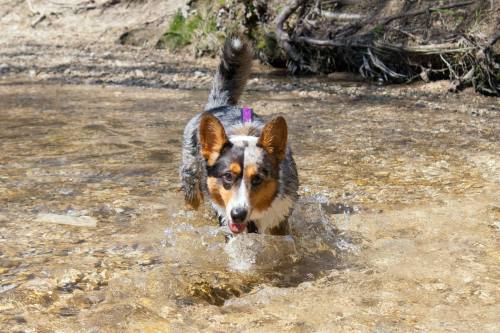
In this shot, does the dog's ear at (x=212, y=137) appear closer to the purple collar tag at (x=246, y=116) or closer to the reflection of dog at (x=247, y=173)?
the reflection of dog at (x=247, y=173)

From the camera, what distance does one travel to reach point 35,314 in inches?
112

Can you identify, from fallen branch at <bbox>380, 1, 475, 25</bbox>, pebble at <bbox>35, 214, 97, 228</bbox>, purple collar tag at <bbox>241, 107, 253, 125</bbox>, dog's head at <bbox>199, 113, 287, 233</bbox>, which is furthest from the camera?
fallen branch at <bbox>380, 1, 475, 25</bbox>

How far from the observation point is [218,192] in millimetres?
3828

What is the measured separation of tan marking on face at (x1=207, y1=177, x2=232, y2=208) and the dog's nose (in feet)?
0.49

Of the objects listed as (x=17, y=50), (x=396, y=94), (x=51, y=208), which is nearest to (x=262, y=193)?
(x=51, y=208)

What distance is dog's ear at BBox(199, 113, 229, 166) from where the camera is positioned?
374 cm

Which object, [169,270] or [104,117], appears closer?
[169,270]

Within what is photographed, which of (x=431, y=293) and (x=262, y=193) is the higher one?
(x=262, y=193)

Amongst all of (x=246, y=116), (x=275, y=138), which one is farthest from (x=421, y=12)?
(x=275, y=138)

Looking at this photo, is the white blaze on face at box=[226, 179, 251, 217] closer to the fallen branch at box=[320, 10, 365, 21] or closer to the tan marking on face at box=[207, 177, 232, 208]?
the tan marking on face at box=[207, 177, 232, 208]

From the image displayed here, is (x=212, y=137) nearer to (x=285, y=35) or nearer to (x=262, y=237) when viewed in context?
(x=262, y=237)

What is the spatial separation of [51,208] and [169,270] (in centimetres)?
135

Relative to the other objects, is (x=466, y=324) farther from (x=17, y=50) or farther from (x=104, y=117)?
(x=17, y=50)

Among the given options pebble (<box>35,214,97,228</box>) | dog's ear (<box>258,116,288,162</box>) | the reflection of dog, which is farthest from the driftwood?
pebble (<box>35,214,97,228</box>)
